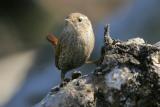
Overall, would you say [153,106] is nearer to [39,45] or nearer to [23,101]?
[23,101]

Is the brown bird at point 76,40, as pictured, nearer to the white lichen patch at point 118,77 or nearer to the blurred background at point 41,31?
the white lichen patch at point 118,77

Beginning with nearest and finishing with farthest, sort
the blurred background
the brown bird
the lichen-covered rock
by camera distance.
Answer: the lichen-covered rock
the brown bird
the blurred background

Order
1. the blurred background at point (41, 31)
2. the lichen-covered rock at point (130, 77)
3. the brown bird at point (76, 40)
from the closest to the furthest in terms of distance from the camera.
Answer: the lichen-covered rock at point (130, 77) < the brown bird at point (76, 40) < the blurred background at point (41, 31)

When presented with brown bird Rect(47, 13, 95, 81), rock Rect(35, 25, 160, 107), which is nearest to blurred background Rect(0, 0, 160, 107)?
brown bird Rect(47, 13, 95, 81)

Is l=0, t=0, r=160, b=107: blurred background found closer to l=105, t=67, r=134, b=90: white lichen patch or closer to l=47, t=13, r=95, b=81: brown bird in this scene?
l=47, t=13, r=95, b=81: brown bird

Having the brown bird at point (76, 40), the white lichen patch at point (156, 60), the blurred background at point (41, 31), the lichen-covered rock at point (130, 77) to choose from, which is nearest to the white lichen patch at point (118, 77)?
the lichen-covered rock at point (130, 77)

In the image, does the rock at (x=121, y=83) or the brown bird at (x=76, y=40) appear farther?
the brown bird at (x=76, y=40)

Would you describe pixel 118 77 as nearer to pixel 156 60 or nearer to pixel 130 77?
pixel 130 77
